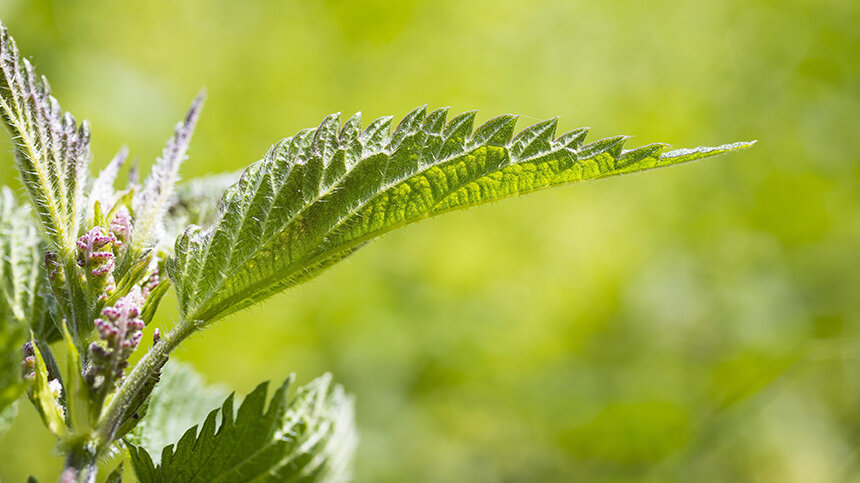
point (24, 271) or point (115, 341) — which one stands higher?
point (24, 271)

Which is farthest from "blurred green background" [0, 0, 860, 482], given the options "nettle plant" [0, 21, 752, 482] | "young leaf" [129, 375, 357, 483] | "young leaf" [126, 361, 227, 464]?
"nettle plant" [0, 21, 752, 482]

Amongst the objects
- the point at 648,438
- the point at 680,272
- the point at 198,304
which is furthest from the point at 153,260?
the point at 680,272

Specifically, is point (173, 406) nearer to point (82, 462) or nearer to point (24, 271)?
point (24, 271)

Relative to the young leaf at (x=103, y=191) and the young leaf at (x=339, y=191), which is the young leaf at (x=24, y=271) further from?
the young leaf at (x=339, y=191)

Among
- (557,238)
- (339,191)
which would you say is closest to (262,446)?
(339,191)

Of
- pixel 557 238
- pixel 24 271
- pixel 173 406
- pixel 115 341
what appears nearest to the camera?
pixel 115 341

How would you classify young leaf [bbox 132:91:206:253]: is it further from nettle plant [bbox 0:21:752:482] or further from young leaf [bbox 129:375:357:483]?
young leaf [bbox 129:375:357:483]
